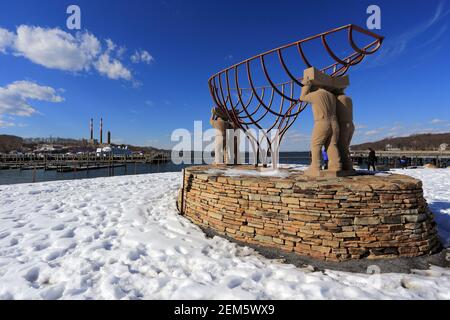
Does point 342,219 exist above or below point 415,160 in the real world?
below

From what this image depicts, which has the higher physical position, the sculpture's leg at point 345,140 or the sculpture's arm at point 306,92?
the sculpture's arm at point 306,92

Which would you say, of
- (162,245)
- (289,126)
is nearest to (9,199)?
(162,245)

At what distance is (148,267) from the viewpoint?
3.63m

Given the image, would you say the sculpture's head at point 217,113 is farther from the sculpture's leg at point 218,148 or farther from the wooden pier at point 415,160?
the wooden pier at point 415,160

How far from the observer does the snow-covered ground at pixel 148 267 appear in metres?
3.00

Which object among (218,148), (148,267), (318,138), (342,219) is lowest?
(148,267)

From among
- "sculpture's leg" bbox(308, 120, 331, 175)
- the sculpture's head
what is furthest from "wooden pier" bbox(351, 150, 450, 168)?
"sculpture's leg" bbox(308, 120, 331, 175)

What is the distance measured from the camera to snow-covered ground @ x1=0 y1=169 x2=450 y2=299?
9.84ft

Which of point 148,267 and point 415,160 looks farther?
point 415,160

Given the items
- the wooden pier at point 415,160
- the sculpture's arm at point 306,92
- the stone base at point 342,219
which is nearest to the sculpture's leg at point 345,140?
the sculpture's arm at point 306,92

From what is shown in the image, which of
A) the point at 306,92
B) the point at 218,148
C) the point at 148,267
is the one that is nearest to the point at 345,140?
the point at 306,92

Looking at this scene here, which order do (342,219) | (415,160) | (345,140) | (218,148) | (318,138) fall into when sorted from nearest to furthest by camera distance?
(342,219), (318,138), (345,140), (218,148), (415,160)

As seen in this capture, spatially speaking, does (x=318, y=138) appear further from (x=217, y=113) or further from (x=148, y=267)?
(x=217, y=113)

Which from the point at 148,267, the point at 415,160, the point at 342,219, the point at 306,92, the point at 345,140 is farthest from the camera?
the point at 415,160
